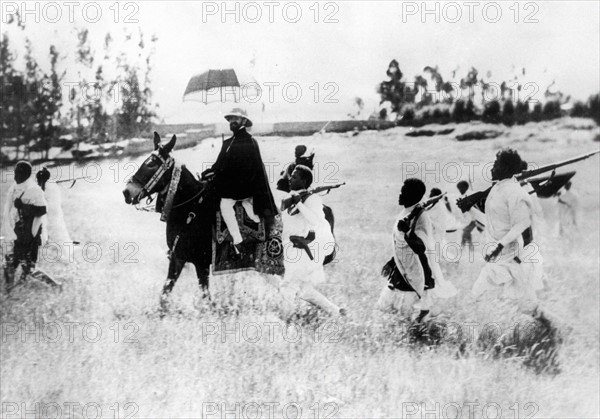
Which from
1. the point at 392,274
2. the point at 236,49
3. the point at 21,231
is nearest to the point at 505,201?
the point at 392,274

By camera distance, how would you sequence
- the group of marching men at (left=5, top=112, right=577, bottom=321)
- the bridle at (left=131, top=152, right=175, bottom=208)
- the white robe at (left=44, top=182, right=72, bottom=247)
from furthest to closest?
1. the white robe at (left=44, top=182, right=72, bottom=247)
2. the group of marching men at (left=5, top=112, right=577, bottom=321)
3. the bridle at (left=131, top=152, right=175, bottom=208)

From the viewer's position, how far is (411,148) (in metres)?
3.95

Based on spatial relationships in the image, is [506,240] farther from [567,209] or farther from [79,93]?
[79,93]

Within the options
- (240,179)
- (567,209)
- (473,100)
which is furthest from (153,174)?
(567,209)

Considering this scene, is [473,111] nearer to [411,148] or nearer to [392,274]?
[411,148]

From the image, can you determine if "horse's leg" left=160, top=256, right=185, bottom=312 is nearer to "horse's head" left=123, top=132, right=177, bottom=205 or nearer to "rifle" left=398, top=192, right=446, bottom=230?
"horse's head" left=123, top=132, right=177, bottom=205

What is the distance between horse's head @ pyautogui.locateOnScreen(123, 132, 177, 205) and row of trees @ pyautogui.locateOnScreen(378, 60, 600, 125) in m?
1.45

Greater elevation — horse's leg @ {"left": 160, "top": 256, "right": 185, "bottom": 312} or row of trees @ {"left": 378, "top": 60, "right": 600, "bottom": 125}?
row of trees @ {"left": 378, "top": 60, "right": 600, "bottom": 125}

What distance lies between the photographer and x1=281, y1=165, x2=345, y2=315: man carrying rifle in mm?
3867

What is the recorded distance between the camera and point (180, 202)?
3797 mm

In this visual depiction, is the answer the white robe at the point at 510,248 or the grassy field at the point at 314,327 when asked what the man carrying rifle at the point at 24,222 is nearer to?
the grassy field at the point at 314,327

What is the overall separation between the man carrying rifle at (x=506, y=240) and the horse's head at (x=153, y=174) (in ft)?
6.82

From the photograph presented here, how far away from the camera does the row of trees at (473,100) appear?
3.92 m

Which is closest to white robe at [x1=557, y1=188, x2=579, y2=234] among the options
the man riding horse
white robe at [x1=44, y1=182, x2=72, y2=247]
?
the man riding horse
